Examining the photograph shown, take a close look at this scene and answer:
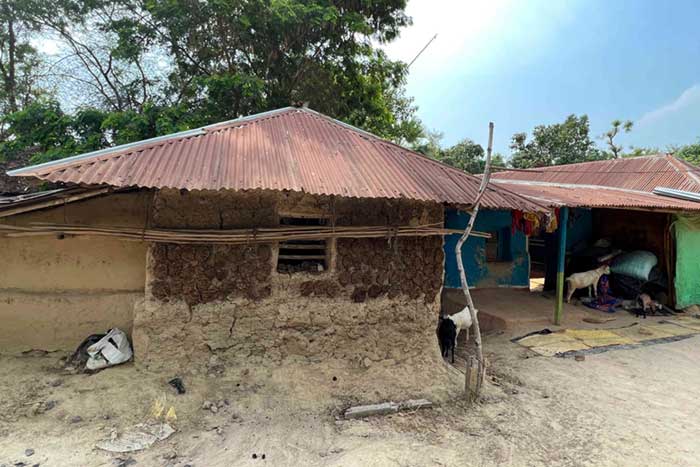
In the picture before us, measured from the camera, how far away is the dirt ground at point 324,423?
338 cm

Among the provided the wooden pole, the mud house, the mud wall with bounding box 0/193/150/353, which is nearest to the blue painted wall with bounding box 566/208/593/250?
the wooden pole

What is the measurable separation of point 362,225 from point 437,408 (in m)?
2.42

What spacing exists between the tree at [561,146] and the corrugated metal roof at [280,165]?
20837 millimetres

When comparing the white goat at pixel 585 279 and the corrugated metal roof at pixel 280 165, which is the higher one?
the corrugated metal roof at pixel 280 165

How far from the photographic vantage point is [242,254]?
15.0ft

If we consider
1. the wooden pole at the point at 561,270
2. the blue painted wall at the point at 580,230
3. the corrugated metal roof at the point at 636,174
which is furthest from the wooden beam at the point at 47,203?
the blue painted wall at the point at 580,230

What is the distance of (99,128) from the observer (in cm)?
930

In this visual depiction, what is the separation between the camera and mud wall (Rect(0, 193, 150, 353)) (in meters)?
4.61

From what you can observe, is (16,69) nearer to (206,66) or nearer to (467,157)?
(206,66)

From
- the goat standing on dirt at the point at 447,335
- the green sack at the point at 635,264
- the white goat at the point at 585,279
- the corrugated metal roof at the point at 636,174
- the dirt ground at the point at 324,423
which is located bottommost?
the dirt ground at the point at 324,423

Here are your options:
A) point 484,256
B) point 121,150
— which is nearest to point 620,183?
point 484,256

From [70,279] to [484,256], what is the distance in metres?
8.67

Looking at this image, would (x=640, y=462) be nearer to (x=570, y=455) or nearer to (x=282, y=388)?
(x=570, y=455)

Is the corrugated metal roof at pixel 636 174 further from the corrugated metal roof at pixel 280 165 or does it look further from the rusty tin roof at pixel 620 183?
the corrugated metal roof at pixel 280 165
